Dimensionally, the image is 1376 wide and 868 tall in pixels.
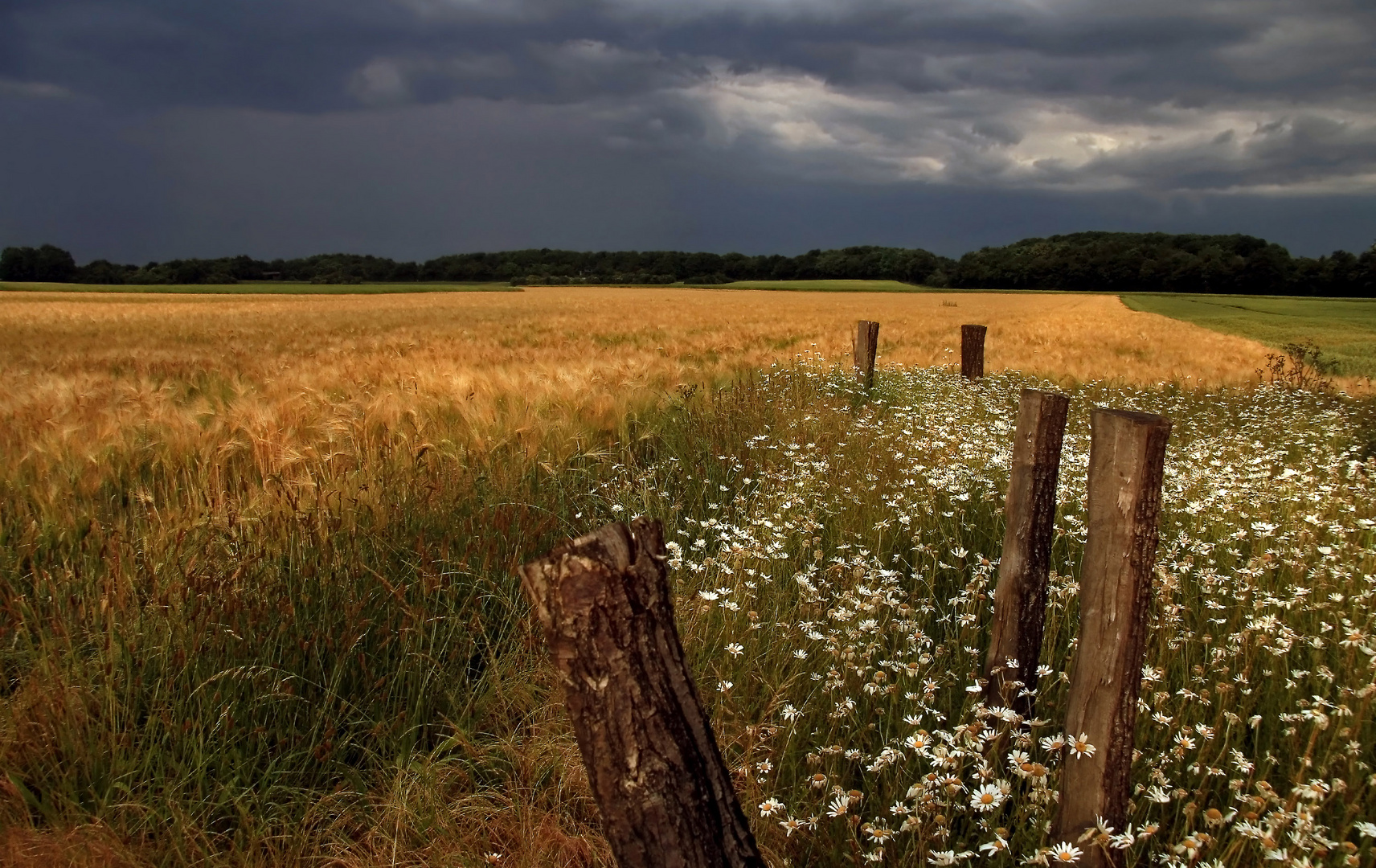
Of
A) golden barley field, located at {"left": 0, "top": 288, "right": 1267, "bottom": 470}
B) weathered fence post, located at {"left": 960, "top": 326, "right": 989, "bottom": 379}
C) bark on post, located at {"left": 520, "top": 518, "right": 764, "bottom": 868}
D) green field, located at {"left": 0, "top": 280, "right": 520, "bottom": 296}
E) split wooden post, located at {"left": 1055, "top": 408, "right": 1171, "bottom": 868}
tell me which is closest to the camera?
bark on post, located at {"left": 520, "top": 518, "right": 764, "bottom": 868}

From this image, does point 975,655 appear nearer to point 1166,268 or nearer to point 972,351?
point 972,351

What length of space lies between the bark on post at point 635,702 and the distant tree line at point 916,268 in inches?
3590

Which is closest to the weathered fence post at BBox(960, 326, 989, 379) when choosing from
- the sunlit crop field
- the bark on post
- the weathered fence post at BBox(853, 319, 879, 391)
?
the weathered fence post at BBox(853, 319, 879, 391)

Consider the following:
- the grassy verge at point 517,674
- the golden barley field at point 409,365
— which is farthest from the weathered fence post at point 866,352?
the grassy verge at point 517,674

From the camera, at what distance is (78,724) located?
2.33m

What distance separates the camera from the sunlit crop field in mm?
2285

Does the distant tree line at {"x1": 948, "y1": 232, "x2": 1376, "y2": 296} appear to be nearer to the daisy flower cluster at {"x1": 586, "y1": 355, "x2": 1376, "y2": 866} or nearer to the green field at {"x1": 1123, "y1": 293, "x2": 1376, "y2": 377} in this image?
the green field at {"x1": 1123, "y1": 293, "x2": 1376, "y2": 377}

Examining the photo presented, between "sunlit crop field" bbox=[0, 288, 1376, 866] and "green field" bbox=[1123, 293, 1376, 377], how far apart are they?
1553cm

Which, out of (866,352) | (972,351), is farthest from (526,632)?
(972,351)

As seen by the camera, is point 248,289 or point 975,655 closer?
point 975,655

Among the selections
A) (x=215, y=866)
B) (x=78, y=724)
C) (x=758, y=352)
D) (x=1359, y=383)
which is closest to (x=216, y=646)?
(x=78, y=724)

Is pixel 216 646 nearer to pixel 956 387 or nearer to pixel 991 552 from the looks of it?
pixel 991 552

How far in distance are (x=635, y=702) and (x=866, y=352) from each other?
9716 millimetres

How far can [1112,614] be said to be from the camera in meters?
2.34
